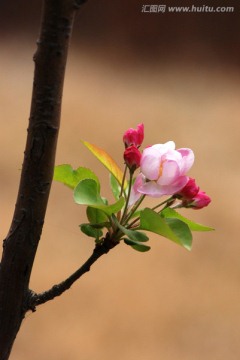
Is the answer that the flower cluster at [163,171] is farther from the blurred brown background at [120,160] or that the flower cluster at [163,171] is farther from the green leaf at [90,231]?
the blurred brown background at [120,160]

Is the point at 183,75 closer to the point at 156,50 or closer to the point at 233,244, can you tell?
the point at 156,50

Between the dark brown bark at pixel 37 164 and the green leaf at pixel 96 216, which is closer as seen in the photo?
the dark brown bark at pixel 37 164

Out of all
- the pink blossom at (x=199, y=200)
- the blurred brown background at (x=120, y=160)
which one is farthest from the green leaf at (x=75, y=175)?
the blurred brown background at (x=120, y=160)

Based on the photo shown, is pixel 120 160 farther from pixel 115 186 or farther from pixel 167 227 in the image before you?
pixel 167 227

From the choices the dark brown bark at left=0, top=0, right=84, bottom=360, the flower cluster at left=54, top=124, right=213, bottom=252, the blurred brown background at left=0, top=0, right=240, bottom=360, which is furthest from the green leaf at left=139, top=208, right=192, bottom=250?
the blurred brown background at left=0, top=0, right=240, bottom=360

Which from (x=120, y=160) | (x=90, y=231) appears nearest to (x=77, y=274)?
(x=90, y=231)

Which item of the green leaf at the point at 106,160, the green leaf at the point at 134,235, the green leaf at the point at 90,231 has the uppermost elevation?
the green leaf at the point at 106,160
